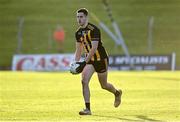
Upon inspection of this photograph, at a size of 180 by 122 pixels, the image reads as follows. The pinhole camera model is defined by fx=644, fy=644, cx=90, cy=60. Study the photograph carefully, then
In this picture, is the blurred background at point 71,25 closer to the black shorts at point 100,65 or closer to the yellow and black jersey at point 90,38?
the black shorts at point 100,65

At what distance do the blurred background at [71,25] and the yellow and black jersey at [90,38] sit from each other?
25.7m

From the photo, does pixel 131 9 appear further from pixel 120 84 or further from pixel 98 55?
pixel 98 55

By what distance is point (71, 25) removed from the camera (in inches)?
1843

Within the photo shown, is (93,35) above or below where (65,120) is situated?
above

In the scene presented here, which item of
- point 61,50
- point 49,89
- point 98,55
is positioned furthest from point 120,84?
point 61,50

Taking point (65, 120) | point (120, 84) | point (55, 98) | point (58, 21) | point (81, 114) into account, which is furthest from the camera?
point (58, 21)

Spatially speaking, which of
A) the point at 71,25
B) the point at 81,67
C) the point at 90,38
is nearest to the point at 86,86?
the point at 81,67

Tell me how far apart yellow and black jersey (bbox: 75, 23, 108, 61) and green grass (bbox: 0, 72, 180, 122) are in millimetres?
1249

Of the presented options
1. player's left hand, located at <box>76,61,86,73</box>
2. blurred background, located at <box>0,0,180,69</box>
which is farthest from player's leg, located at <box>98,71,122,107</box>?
blurred background, located at <box>0,0,180,69</box>

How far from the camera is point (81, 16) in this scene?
13336mm

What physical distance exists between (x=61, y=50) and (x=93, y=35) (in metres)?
28.7

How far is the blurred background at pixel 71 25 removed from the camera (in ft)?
141

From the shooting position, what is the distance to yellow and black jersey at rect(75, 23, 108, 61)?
44.1ft

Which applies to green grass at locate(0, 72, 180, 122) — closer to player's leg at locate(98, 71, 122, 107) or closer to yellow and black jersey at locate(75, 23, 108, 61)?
player's leg at locate(98, 71, 122, 107)
